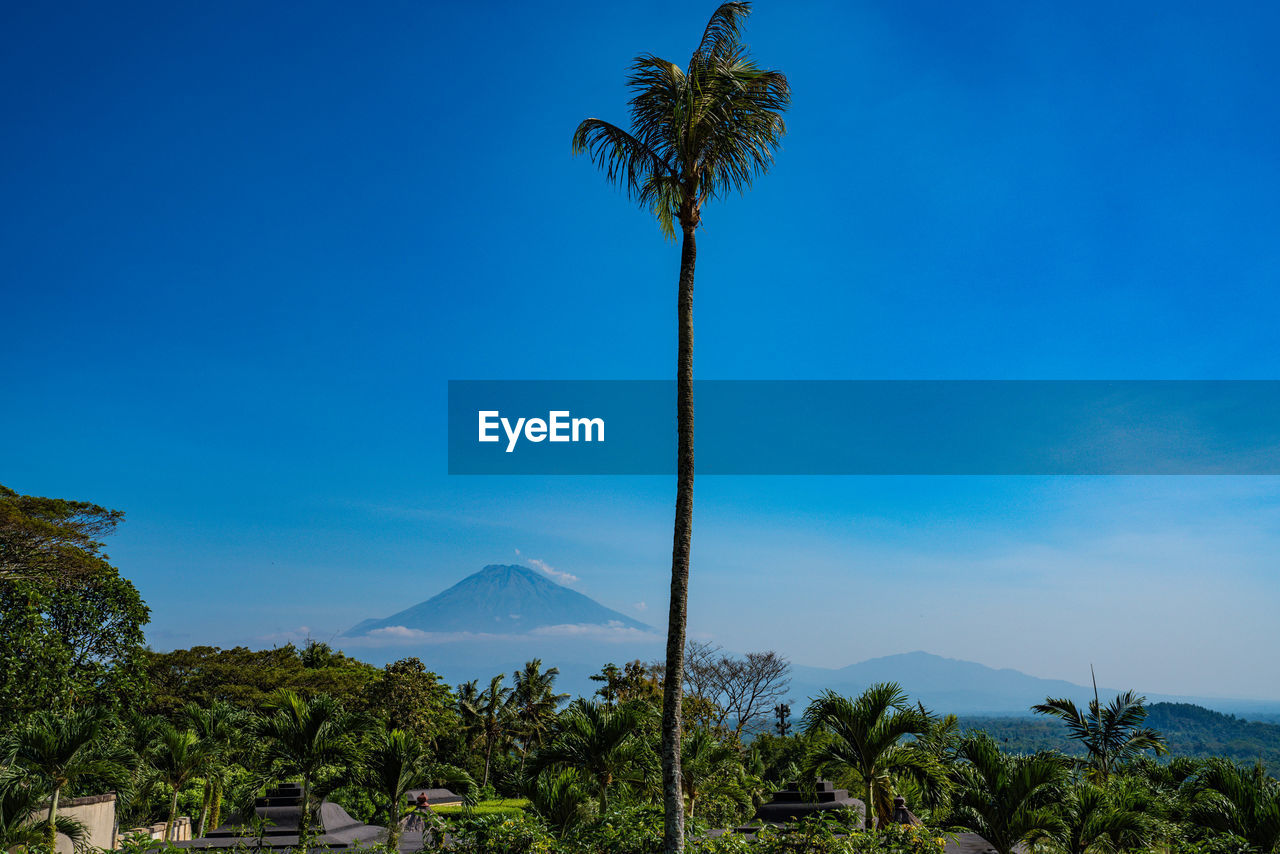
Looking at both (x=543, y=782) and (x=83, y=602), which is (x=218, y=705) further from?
(x=543, y=782)

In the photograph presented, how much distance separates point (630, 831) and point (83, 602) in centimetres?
2448

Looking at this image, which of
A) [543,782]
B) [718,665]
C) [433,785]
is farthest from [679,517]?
[718,665]

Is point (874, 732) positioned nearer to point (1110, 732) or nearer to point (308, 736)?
point (308, 736)

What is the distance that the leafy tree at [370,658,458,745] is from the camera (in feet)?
145

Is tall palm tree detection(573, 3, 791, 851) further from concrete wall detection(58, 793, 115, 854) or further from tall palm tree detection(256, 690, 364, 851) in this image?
concrete wall detection(58, 793, 115, 854)

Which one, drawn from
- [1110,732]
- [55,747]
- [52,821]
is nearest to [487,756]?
[1110,732]

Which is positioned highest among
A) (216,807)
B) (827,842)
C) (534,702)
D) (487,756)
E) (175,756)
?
(827,842)

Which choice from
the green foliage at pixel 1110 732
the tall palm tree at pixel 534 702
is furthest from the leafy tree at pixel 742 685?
the green foliage at pixel 1110 732

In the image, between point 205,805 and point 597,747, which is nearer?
point 597,747

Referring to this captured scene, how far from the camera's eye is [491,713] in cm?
5388

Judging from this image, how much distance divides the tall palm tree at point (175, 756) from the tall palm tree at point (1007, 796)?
813 inches

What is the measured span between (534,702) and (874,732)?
149 ft

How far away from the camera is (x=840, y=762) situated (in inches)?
559

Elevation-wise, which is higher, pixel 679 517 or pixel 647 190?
pixel 647 190
